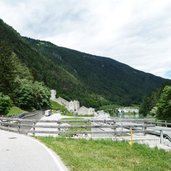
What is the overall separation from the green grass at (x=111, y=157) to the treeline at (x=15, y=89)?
4716cm

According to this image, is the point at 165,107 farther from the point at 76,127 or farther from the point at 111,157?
the point at 111,157

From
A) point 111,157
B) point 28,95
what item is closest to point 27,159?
point 111,157

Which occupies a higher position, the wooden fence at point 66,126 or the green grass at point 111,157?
the wooden fence at point 66,126

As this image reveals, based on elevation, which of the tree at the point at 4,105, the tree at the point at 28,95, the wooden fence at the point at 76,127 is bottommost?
the wooden fence at the point at 76,127

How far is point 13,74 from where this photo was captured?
9506 cm

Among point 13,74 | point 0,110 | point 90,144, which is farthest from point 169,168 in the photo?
point 13,74

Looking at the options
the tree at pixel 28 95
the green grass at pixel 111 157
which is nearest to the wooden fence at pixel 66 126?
the green grass at pixel 111 157

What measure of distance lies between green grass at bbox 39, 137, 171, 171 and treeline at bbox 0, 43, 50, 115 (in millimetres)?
47160

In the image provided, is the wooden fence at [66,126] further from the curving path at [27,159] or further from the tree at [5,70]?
the tree at [5,70]

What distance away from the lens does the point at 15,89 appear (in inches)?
4092

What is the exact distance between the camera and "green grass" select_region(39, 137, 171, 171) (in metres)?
14.9

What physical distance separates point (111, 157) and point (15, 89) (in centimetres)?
8773

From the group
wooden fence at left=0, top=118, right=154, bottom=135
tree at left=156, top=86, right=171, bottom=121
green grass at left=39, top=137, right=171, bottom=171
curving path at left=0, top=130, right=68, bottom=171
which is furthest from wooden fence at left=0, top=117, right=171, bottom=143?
tree at left=156, top=86, right=171, bottom=121

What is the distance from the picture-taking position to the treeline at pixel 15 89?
93.0 metres
